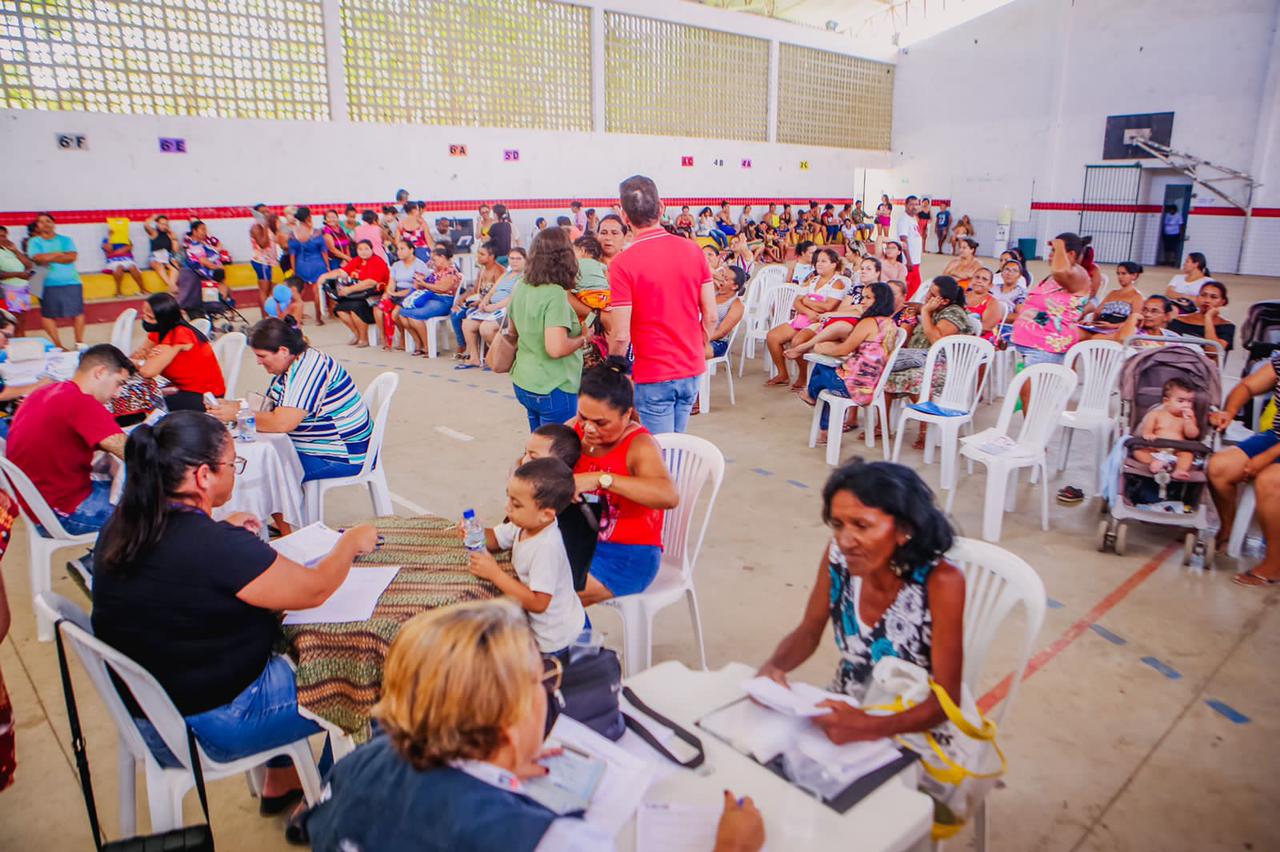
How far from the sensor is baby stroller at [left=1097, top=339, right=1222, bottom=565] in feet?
12.0

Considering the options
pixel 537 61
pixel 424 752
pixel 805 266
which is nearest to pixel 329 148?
pixel 537 61

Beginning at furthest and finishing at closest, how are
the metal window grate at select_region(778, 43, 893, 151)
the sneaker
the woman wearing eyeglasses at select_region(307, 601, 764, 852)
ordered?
1. the metal window grate at select_region(778, 43, 893, 151)
2. the sneaker
3. the woman wearing eyeglasses at select_region(307, 601, 764, 852)

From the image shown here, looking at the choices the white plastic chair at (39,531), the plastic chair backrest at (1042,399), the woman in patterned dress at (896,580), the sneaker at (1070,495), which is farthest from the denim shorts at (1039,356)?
the white plastic chair at (39,531)

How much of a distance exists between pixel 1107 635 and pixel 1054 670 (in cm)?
41

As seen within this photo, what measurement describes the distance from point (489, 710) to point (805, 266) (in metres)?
7.58

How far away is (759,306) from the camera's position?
26.1 ft

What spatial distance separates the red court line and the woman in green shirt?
7.04ft

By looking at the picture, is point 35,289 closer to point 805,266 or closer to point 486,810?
point 805,266

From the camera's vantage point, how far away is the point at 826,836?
1.24 meters

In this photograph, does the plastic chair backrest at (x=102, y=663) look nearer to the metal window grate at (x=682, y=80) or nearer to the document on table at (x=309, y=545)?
the document on table at (x=309, y=545)

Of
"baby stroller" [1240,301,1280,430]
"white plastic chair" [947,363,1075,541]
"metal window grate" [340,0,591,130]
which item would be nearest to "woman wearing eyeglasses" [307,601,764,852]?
"white plastic chair" [947,363,1075,541]

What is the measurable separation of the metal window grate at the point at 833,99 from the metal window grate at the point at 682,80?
838 millimetres

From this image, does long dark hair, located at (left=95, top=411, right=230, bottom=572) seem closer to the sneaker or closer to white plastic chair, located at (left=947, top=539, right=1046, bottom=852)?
white plastic chair, located at (left=947, top=539, right=1046, bottom=852)

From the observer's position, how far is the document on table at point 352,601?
73.9 inches
